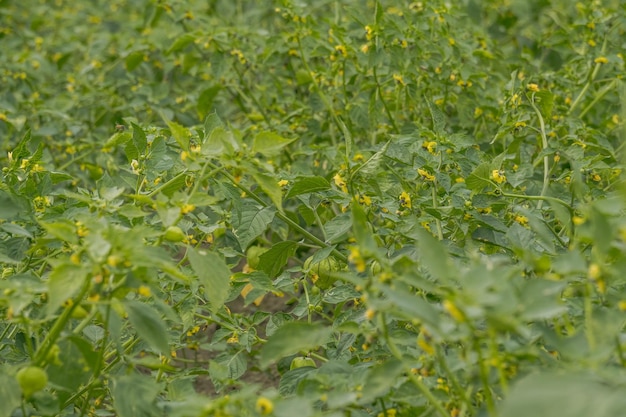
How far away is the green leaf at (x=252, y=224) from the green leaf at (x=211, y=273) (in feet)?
1.07

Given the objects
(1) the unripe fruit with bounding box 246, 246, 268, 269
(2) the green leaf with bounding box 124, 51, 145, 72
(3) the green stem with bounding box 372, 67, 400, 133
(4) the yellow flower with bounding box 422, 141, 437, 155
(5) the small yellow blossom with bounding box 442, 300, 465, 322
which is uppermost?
(5) the small yellow blossom with bounding box 442, 300, 465, 322

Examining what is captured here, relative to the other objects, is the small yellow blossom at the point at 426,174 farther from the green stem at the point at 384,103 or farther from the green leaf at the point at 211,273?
the green stem at the point at 384,103

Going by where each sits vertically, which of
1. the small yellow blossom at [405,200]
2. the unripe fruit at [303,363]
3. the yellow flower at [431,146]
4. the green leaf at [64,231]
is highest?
the green leaf at [64,231]

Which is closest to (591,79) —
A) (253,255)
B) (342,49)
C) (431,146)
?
(342,49)

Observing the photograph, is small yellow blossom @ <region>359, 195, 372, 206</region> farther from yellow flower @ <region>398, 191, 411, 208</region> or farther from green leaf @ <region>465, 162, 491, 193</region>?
green leaf @ <region>465, 162, 491, 193</region>

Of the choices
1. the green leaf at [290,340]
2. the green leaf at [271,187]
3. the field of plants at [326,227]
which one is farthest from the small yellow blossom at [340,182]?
the green leaf at [290,340]

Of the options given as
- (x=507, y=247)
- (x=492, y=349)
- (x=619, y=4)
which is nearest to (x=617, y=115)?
(x=619, y=4)

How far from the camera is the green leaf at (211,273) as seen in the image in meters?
1.29

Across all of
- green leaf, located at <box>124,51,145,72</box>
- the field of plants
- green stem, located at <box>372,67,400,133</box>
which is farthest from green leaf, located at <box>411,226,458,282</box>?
green leaf, located at <box>124,51,145,72</box>

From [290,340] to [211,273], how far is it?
20 centimetres

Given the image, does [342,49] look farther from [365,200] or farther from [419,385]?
[419,385]

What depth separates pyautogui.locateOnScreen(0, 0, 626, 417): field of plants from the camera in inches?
43.3

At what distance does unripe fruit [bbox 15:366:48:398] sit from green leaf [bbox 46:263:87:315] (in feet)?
0.35

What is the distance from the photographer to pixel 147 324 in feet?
3.92
